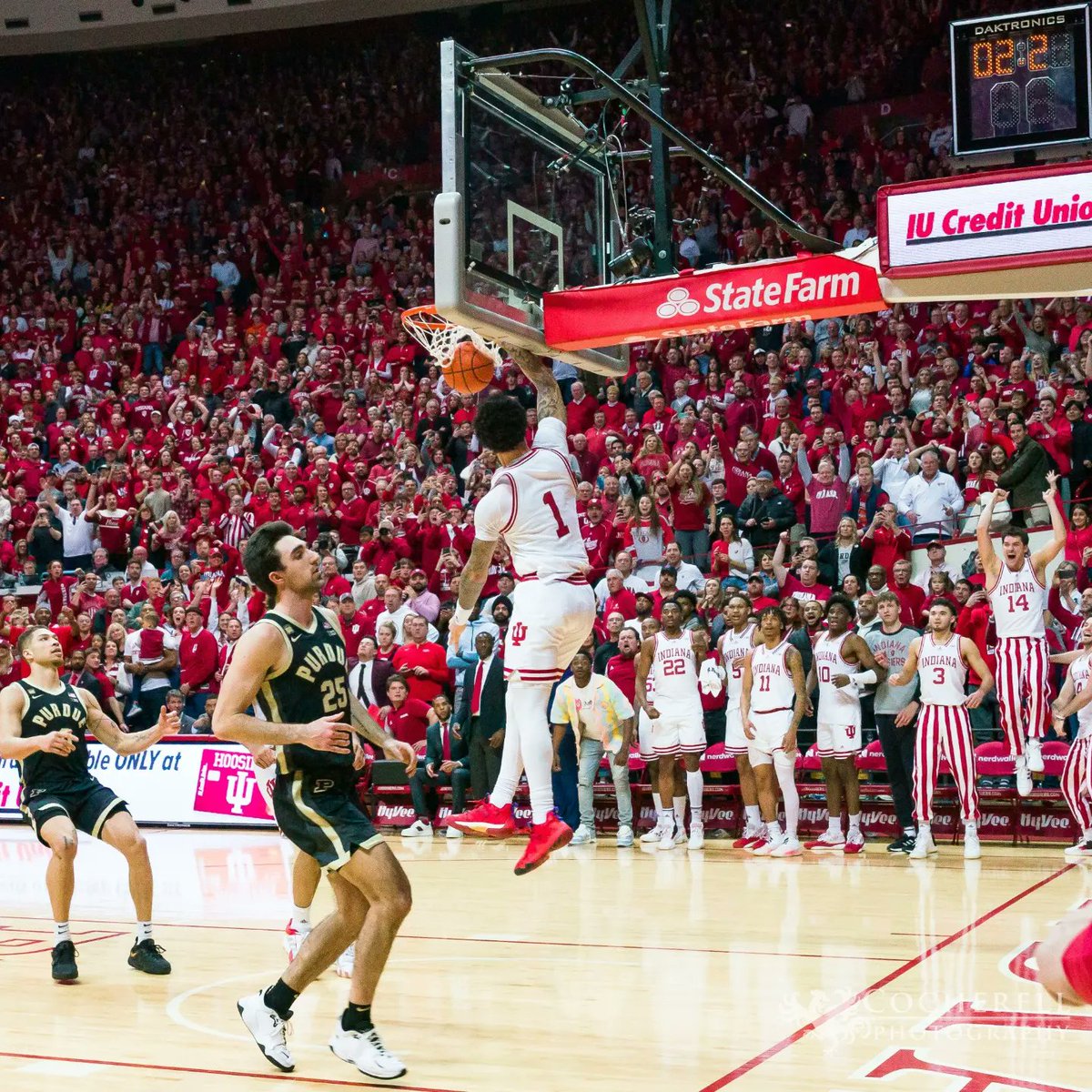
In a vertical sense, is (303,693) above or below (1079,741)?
above

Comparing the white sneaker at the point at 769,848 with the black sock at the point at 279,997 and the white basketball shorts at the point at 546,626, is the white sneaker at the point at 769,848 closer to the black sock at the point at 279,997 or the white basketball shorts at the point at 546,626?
the white basketball shorts at the point at 546,626

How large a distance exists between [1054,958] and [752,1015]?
14.3 ft

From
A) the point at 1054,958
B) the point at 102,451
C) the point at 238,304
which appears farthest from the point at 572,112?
the point at 238,304

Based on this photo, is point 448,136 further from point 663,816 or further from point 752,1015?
point 663,816

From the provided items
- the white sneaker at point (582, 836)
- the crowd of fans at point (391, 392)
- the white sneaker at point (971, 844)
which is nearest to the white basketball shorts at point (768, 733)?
the crowd of fans at point (391, 392)

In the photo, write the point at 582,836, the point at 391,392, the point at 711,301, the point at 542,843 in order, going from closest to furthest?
1. the point at 542,843
2. the point at 711,301
3. the point at 582,836
4. the point at 391,392

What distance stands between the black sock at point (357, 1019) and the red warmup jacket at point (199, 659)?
11.7 meters

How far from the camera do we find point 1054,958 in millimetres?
2383

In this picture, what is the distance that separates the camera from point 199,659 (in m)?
16.9

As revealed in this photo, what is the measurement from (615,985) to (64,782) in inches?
129

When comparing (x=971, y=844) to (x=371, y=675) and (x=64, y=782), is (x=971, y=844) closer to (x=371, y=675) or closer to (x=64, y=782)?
(x=371, y=675)

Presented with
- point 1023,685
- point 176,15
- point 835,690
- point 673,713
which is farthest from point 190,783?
point 176,15

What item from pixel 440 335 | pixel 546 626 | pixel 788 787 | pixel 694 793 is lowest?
pixel 694 793

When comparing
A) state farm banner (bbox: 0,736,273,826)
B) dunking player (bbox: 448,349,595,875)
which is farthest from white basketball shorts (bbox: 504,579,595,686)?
state farm banner (bbox: 0,736,273,826)
